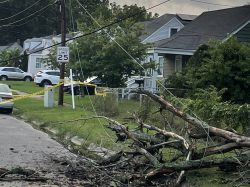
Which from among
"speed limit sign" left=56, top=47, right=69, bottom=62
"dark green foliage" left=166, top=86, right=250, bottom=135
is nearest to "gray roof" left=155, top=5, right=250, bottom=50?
Result: "speed limit sign" left=56, top=47, right=69, bottom=62

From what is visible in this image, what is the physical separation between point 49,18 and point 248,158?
85.2 meters

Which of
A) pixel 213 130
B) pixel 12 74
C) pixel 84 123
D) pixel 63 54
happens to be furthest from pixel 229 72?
pixel 12 74

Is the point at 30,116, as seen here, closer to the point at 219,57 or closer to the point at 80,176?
the point at 219,57

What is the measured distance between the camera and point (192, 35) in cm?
3284

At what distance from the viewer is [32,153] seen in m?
12.9

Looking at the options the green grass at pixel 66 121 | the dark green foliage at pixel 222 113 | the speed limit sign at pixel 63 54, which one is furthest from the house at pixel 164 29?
the dark green foliage at pixel 222 113

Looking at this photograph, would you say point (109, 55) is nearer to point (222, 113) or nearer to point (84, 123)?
point (222, 113)

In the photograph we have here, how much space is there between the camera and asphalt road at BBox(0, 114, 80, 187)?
9977mm

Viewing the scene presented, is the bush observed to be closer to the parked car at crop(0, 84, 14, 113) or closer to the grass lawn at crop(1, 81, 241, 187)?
the grass lawn at crop(1, 81, 241, 187)

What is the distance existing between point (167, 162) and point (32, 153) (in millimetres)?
4555

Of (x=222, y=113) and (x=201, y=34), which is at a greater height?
(x=201, y=34)

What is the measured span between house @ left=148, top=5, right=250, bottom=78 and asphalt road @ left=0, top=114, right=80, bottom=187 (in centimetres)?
1378

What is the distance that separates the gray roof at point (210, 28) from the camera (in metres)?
30.7

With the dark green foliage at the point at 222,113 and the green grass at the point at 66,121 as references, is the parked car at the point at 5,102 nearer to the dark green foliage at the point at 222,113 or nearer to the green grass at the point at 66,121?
the green grass at the point at 66,121
